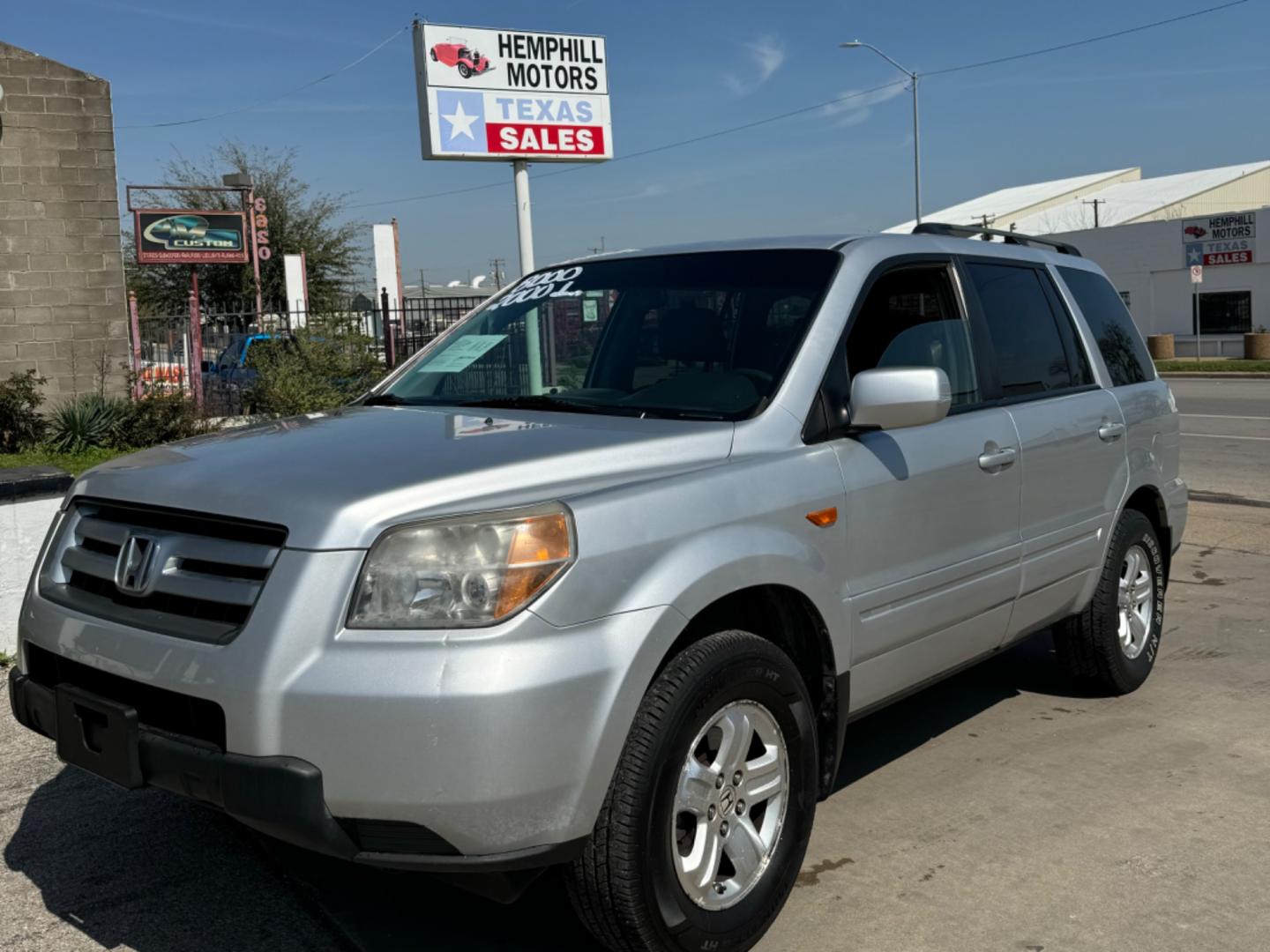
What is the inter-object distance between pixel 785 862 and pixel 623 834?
0.72 m

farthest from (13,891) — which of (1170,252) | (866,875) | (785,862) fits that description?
(1170,252)

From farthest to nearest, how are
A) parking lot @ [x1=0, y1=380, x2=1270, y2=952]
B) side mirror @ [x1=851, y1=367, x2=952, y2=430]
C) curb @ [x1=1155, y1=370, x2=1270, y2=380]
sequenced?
curb @ [x1=1155, y1=370, x2=1270, y2=380]
side mirror @ [x1=851, y1=367, x2=952, y2=430]
parking lot @ [x1=0, y1=380, x2=1270, y2=952]

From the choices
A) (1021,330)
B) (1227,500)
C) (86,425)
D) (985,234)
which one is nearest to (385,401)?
(1021,330)

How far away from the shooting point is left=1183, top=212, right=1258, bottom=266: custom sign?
141 ft

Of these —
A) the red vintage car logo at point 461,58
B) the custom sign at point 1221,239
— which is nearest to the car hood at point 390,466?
the red vintage car logo at point 461,58

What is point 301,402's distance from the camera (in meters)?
12.7

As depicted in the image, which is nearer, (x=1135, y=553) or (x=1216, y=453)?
(x=1135, y=553)

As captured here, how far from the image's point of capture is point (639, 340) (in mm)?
4125

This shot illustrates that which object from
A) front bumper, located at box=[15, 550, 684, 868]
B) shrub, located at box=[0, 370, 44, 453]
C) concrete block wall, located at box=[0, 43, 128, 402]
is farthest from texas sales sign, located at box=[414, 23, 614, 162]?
front bumper, located at box=[15, 550, 684, 868]

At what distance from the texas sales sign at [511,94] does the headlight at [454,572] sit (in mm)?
11061

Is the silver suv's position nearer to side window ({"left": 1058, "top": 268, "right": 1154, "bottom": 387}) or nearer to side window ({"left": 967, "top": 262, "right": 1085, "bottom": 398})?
side window ({"left": 967, "top": 262, "right": 1085, "bottom": 398})

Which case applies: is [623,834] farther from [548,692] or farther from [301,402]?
[301,402]

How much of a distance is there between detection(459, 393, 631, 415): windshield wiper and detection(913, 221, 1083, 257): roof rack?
159 centimetres

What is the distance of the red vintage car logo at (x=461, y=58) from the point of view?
13.2 metres
